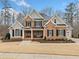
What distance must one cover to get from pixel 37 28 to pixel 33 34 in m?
1.73

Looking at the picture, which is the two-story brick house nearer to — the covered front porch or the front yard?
the covered front porch

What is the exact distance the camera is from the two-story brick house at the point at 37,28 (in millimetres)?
45031

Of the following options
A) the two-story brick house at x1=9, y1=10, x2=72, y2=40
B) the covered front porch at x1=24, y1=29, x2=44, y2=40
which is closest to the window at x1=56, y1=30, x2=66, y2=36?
the two-story brick house at x1=9, y1=10, x2=72, y2=40

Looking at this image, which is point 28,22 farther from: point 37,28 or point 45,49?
point 45,49

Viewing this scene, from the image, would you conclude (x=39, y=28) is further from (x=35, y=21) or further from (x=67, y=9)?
(x=67, y=9)

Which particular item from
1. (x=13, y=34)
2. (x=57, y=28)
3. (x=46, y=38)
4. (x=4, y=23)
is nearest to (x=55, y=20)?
(x=57, y=28)

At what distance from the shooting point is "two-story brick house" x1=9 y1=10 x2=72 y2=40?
45.0 m

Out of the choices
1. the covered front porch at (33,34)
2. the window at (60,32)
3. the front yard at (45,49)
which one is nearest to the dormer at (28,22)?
the covered front porch at (33,34)

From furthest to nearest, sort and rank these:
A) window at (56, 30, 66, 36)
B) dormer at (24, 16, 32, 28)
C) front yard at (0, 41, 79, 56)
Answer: dormer at (24, 16, 32, 28), window at (56, 30, 66, 36), front yard at (0, 41, 79, 56)

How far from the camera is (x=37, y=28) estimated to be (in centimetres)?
4606

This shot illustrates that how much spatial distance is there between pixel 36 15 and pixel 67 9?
31835 millimetres

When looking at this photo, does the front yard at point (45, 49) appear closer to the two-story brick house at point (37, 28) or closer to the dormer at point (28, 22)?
the two-story brick house at point (37, 28)

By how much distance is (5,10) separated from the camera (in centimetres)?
6869

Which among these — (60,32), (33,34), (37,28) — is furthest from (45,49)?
(33,34)
